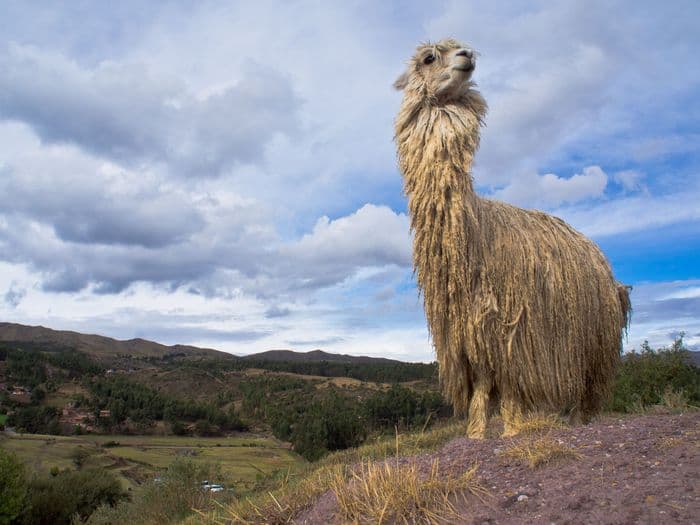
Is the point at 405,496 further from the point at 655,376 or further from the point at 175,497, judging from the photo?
the point at 655,376

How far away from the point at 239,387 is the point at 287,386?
11.6 meters

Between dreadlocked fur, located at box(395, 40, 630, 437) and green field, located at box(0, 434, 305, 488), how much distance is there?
32689 millimetres

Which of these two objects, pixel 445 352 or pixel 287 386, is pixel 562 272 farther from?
pixel 287 386

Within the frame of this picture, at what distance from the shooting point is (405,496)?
4.89 metres

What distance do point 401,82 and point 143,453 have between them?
5846cm

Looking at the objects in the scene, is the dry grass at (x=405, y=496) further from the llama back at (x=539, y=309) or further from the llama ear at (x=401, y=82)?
the llama ear at (x=401, y=82)

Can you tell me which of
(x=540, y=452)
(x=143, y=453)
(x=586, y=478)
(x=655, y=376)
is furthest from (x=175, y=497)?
(x=143, y=453)

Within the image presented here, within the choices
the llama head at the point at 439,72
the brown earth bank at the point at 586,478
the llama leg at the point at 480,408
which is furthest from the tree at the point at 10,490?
the llama head at the point at 439,72

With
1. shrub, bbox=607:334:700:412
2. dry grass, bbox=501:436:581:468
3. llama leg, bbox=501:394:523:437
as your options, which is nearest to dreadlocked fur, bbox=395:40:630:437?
llama leg, bbox=501:394:523:437

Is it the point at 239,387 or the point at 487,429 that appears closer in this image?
the point at 487,429

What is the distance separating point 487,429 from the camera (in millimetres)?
7234

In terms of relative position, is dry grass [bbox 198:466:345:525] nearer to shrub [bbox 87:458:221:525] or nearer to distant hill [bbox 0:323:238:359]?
shrub [bbox 87:458:221:525]

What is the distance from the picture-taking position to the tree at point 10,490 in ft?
92.3

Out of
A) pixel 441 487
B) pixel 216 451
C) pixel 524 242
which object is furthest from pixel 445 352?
pixel 216 451
